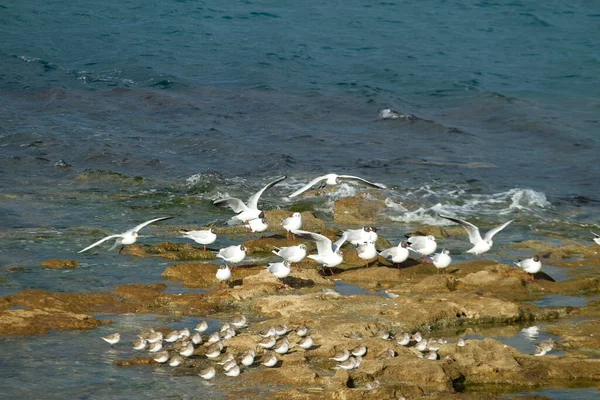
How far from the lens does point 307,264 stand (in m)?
15.6

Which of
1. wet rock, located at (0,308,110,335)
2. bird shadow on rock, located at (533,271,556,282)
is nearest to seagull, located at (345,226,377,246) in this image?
bird shadow on rock, located at (533,271,556,282)

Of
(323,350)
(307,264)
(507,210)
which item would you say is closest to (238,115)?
(507,210)

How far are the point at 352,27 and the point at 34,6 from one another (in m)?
15.1

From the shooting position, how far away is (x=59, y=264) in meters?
14.5

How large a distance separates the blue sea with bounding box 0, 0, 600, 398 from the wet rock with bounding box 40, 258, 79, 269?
238 mm

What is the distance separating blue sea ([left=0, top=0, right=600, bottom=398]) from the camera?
64.3 feet

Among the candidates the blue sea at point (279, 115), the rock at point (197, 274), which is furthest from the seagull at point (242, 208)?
the rock at point (197, 274)

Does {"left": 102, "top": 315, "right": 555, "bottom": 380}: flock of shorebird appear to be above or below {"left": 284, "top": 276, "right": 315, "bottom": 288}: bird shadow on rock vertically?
above

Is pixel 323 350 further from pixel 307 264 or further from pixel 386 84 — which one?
pixel 386 84

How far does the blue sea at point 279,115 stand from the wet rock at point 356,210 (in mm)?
546

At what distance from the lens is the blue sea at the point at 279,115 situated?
1961 cm

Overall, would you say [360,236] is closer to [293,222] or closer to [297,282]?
[293,222]

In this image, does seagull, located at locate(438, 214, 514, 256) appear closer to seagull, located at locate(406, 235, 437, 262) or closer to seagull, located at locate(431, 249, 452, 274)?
seagull, located at locate(406, 235, 437, 262)

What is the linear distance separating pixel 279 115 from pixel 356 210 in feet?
36.7
